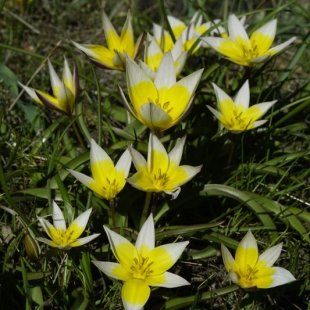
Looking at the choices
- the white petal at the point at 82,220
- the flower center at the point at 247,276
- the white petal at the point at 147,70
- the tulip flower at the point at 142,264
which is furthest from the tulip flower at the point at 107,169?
the flower center at the point at 247,276

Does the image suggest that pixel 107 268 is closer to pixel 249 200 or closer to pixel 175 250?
pixel 175 250

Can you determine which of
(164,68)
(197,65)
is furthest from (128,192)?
(197,65)

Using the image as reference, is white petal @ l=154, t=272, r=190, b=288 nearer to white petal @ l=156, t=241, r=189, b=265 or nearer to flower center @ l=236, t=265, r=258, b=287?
white petal @ l=156, t=241, r=189, b=265

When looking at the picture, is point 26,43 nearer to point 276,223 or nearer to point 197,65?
point 197,65

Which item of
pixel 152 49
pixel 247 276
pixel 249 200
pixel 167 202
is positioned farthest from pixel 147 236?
pixel 152 49

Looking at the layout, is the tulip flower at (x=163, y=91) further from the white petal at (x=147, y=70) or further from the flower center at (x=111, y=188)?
the flower center at (x=111, y=188)
